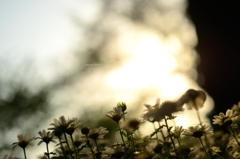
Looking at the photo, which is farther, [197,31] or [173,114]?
[197,31]

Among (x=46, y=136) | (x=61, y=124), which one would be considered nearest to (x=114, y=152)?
(x=61, y=124)

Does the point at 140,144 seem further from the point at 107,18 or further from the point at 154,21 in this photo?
the point at 107,18

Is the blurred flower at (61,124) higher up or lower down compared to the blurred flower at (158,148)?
higher up

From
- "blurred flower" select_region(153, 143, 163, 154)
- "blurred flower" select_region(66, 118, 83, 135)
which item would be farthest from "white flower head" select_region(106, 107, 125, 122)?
"blurred flower" select_region(153, 143, 163, 154)

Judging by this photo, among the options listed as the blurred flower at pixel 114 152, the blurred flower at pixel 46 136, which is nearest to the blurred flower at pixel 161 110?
the blurred flower at pixel 114 152

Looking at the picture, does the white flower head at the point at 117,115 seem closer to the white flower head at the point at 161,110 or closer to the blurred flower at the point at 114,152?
the white flower head at the point at 161,110

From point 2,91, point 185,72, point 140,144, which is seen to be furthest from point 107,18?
point 140,144
